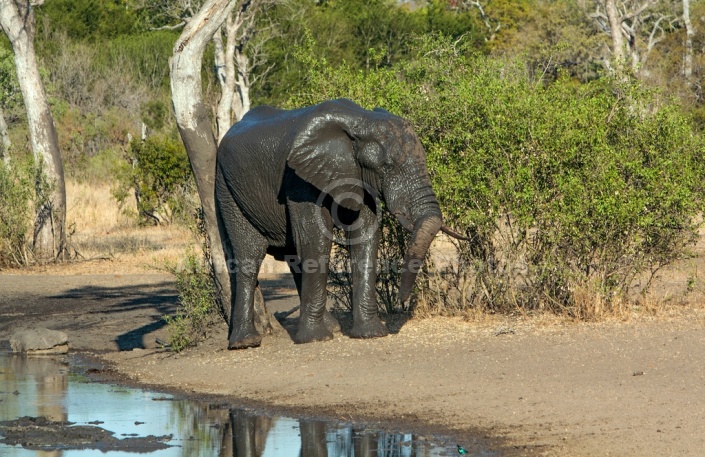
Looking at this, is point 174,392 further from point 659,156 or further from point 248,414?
point 659,156

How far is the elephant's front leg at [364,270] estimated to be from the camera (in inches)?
386

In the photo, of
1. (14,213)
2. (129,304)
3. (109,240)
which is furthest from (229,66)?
(129,304)

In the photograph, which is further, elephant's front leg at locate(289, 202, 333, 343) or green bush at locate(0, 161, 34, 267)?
green bush at locate(0, 161, 34, 267)

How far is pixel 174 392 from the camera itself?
9258 millimetres

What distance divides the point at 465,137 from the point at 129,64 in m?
34.7

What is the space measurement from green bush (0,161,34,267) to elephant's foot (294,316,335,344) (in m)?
8.74

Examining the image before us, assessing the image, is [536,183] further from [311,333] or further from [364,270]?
[311,333]

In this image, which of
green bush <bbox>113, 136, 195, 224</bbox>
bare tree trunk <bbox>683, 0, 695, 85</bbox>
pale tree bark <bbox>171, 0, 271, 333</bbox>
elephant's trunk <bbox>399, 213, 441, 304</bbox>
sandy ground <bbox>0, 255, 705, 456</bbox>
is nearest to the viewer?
sandy ground <bbox>0, 255, 705, 456</bbox>

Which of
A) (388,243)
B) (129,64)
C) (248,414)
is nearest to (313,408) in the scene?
(248,414)

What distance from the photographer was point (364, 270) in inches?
388

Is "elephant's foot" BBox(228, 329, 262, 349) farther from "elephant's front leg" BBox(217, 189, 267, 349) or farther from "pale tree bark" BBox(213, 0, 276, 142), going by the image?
"pale tree bark" BBox(213, 0, 276, 142)

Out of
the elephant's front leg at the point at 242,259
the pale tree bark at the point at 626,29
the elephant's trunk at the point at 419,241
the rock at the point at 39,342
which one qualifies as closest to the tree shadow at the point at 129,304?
the rock at the point at 39,342

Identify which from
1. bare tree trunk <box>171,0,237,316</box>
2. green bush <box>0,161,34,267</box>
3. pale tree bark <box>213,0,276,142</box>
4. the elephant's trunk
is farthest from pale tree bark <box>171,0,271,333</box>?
pale tree bark <box>213,0,276,142</box>

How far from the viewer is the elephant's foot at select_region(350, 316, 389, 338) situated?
9.96 metres
